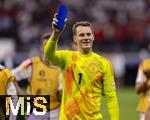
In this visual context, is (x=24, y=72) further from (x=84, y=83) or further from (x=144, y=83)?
(x=84, y=83)

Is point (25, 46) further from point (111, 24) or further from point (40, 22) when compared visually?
point (111, 24)

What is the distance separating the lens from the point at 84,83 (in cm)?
869

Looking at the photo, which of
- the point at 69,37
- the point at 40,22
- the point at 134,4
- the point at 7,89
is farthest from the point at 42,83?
the point at 134,4

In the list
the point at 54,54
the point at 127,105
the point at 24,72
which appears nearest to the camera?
the point at 54,54

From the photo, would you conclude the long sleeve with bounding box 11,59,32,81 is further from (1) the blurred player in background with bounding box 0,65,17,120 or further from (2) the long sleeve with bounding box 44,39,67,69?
(2) the long sleeve with bounding box 44,39,67,69

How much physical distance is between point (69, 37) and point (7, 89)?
20666 mm

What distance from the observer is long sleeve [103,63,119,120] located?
859 cm

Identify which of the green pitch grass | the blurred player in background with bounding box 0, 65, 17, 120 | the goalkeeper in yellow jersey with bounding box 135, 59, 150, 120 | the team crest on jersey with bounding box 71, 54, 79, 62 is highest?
the team crest on jersey with bounding box 71, 54, 79, 62

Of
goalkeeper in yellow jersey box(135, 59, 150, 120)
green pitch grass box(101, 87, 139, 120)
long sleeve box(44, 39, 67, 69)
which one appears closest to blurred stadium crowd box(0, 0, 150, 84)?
green pitch grass box(101, 87, 139, 120)

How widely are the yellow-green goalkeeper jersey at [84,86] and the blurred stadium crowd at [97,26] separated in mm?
19475

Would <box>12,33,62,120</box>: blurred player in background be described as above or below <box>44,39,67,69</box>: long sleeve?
below

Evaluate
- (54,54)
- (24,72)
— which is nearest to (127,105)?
(24,72)

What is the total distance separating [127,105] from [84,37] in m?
14.8

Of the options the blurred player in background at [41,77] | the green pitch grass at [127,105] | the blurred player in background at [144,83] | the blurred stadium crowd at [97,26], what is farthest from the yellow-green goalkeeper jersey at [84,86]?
the blurred stadium crowd at [97,26]
